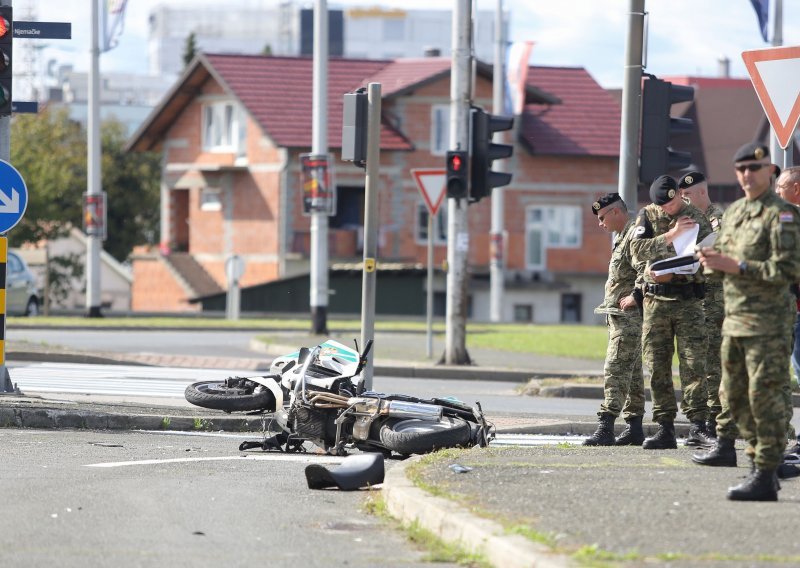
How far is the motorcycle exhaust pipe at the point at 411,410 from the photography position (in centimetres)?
1077

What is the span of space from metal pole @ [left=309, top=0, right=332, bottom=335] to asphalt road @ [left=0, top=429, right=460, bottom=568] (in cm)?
1519

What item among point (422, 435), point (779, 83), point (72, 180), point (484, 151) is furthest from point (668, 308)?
point (72, 180)

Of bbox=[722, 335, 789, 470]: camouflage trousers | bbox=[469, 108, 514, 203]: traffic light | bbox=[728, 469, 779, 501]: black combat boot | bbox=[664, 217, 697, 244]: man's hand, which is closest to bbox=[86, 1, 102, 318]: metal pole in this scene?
bbox=[469, 108, 514, 203]: traffic light

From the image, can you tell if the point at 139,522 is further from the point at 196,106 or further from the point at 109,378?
the point at 196,106

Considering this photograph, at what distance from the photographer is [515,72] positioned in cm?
4281

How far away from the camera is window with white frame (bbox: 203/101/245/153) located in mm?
50594

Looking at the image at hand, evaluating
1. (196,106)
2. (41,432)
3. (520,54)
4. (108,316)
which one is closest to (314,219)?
(108,316)

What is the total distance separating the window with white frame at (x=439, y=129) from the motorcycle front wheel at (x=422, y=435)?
3963cm

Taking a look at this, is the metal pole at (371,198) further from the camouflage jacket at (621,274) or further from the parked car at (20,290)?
the parked car at (20,290)

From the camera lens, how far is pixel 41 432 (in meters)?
12.4

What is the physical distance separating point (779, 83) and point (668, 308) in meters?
2.16

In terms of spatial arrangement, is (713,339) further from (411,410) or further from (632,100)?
(632,100)

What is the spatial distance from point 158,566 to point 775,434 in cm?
340

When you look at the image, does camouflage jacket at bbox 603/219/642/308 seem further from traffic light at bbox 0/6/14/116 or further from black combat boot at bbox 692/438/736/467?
traffic light at bbox 0/6/14/116
